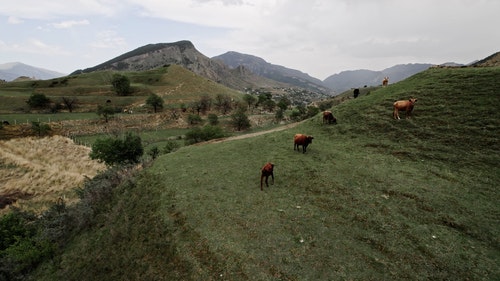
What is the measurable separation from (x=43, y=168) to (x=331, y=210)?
1885 inches

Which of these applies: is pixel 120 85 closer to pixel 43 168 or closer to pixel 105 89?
pixel 105 89

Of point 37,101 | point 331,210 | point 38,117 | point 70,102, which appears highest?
point 37,101

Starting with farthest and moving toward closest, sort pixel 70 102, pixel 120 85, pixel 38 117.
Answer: pixel 120 85 → pixel 70 102 → pixel 38 117

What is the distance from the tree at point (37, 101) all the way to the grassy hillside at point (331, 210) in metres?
89.6

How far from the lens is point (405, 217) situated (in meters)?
12.1

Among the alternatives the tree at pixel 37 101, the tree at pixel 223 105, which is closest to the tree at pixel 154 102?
the tree at pixel 223 105

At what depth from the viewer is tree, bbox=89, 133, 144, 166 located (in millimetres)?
31562

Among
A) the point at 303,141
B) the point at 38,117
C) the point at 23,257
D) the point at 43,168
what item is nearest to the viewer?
the point at 23,257

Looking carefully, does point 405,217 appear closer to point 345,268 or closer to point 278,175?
Answer: point 345,268

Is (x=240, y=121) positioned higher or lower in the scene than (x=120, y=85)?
lower

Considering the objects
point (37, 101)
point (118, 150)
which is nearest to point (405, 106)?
point (118, 150)

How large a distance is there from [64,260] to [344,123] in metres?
25.3

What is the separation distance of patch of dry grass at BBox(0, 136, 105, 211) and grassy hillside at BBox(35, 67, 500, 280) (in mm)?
19415

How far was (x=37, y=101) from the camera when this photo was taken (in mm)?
84500
